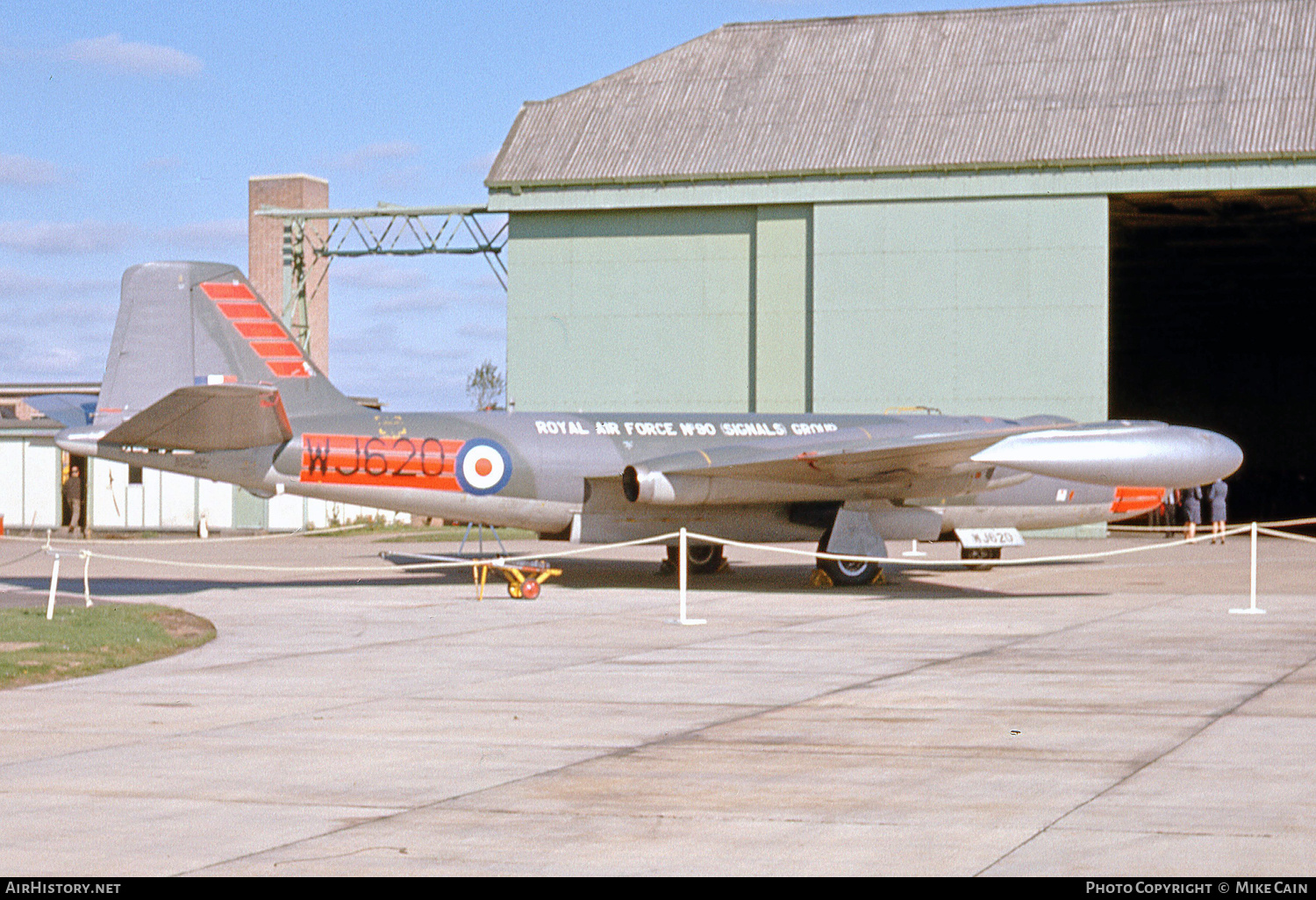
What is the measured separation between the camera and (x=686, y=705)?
1141cm

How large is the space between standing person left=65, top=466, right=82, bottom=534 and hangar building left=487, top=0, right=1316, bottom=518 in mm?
11939

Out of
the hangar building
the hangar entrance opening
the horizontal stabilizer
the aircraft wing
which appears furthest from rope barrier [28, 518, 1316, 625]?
the hangar entrance opening

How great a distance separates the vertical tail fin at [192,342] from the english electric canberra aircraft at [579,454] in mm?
26

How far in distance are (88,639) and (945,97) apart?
27.8 metres

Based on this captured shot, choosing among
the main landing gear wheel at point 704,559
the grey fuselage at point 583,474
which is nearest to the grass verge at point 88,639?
the grey fuselage at point 583,474

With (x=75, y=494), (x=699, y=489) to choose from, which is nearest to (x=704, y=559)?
(x=699, y=489)

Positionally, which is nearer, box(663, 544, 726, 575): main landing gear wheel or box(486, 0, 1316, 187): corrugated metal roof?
box(663, 544, 726, 575): main landing gear wheel

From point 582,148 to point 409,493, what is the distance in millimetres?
18986

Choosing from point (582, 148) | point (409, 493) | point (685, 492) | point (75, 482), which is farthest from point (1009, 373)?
point (75, 482)

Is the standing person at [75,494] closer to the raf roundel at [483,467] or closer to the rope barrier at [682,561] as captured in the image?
the rope barrier at [682,561]

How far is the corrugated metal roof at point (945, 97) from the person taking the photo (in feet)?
113

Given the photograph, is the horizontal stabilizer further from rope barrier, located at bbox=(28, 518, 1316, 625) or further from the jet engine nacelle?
the jet engine nacelle

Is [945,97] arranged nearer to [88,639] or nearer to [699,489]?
[699,489]

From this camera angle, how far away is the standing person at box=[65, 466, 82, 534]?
38.4m
